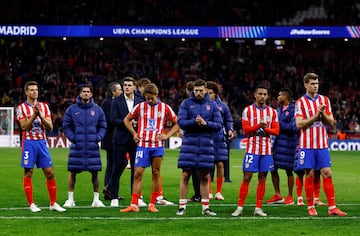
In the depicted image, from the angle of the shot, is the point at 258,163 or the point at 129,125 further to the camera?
the point at 129,125

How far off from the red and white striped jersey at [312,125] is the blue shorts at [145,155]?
242cm

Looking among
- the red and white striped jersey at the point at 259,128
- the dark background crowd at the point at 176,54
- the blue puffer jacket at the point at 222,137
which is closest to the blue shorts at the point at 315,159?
the red and white striped jersey at the point at 259,128

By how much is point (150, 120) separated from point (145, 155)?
60 cm

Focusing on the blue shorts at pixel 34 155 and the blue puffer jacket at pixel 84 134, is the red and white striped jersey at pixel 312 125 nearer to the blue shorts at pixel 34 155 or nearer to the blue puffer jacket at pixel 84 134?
the blue puffer jacket at pixel 84 134

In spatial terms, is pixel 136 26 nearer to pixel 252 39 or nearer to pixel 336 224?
pixel 252 39

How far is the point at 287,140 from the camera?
16.7m

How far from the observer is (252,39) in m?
51.9

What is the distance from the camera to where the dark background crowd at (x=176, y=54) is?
47969 millimetres

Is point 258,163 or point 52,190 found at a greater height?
point 258,163

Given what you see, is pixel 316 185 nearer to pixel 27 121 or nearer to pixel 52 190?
pixel 52 190
